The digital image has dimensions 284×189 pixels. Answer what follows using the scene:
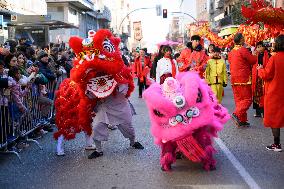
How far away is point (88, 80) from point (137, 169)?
1501 mm

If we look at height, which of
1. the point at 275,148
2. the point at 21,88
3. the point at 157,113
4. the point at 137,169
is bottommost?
the point at 137,169

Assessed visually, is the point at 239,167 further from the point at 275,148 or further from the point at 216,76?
the point at 216,76

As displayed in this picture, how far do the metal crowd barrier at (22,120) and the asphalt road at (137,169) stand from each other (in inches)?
10.7

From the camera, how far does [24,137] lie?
29.3 feet

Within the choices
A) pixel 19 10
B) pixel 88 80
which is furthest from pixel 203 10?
pixel 88 80

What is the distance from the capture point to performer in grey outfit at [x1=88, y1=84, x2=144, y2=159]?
7.56 m

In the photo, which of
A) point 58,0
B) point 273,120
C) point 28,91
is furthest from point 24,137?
point 58,0

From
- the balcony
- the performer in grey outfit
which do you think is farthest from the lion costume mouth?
the balcony

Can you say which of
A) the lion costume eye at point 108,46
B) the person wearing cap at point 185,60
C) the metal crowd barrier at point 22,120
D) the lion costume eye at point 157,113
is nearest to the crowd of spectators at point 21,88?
the metal crowd barrier at point 22,120

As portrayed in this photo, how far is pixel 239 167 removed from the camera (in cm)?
674

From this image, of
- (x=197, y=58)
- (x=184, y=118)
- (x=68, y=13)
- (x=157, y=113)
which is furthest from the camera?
(x=68, y=13)

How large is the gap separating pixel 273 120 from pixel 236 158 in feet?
2.67

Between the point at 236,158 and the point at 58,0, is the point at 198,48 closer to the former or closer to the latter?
the point at 236,158

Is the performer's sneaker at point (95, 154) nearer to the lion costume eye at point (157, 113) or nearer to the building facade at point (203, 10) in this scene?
the lion costume eye at point (157, 113)
